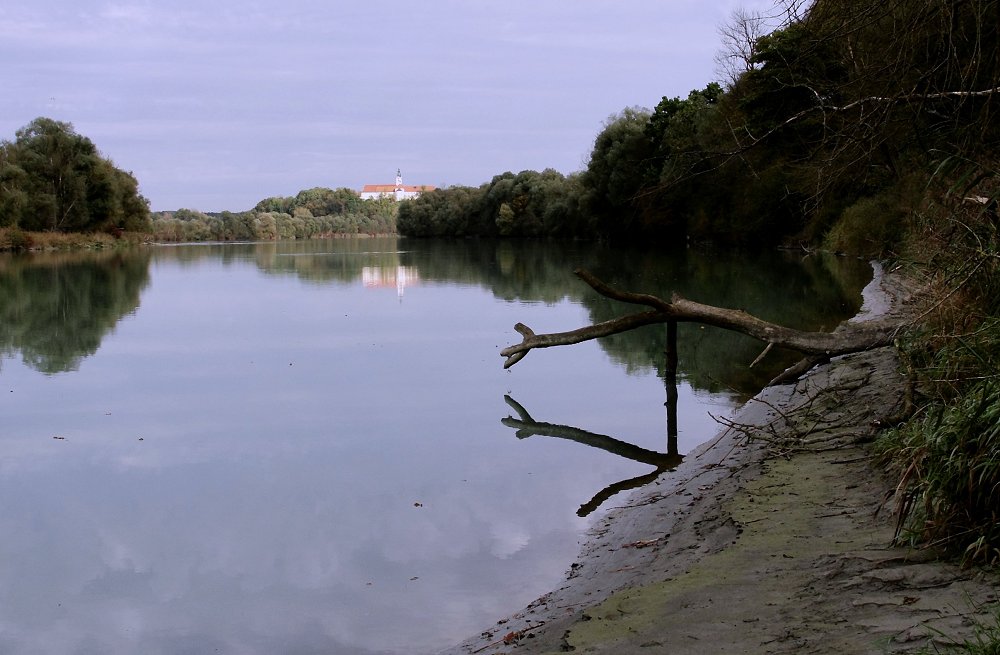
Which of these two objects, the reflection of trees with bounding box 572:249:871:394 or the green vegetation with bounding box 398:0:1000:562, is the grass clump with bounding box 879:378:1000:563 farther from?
the reflection of trees with bounding box 572:249:871:394

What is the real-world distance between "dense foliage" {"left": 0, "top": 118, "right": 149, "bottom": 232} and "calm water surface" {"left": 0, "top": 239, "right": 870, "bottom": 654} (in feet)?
147

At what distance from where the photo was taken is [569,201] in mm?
73312

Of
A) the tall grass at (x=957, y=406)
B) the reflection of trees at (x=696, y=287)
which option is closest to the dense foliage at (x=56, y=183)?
the reflection of trees at (x=696, y=287)

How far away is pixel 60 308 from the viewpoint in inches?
942

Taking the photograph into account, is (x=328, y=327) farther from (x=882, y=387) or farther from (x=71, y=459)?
(x=882, y=387)

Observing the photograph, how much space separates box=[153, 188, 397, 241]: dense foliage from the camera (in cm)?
11850

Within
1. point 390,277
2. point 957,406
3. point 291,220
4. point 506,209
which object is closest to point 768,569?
point 957,406

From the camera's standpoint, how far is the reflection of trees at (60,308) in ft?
56.5

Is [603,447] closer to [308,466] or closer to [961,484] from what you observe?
[308,466]

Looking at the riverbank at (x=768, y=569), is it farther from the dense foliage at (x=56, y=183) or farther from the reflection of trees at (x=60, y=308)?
the dense foliage at (x=56, y=183)

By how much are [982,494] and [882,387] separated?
423 centimetres

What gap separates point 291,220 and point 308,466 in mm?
128872

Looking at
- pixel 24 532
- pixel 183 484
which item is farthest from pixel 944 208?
pixel 24 532

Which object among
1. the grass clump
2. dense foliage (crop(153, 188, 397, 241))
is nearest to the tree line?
the grass clump
